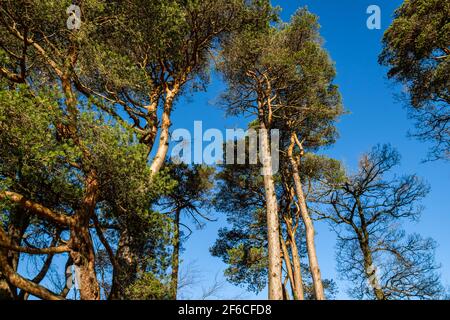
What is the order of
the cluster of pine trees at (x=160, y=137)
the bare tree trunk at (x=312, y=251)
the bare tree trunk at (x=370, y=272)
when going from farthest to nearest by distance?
the bare tree trunk at (x=370, y=272) < the bare tree trunk at (x=312, y=251) < the cluster of pine trees at (x=160, y=137)

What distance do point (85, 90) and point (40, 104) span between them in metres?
2.50

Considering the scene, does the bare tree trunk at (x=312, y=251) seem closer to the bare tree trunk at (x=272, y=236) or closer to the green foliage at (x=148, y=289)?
the bare tree trunk at (x=272, y=236)

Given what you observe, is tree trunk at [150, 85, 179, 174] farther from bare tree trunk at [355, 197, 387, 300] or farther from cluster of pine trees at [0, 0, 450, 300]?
bare tree trunk at [355, 197, 387, 300]

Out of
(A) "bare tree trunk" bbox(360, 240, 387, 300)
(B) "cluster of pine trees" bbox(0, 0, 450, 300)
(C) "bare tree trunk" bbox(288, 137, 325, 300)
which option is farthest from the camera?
(A) "bare tree trunk" bbox(360, 240, 387, 300)

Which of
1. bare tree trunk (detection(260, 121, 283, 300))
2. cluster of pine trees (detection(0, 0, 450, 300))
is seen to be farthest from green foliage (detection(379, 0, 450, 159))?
bare tree trunk (detection(260, 121, 283, 300))

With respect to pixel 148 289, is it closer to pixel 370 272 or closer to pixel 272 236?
pixel 272 236

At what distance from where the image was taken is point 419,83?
11.9 meters

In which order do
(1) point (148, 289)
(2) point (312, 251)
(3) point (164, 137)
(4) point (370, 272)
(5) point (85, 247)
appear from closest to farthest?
(5) point (85, 247)
(1) point (148, 289)
(3) point (164, 137)
(2) point (312, 251)
(4) point (370, 272)

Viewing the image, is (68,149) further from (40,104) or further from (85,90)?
(85,90)

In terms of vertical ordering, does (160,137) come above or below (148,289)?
above

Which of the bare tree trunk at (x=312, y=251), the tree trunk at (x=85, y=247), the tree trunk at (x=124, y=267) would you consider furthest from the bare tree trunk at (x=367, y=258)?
the tree trunk at (x=85, y=247)

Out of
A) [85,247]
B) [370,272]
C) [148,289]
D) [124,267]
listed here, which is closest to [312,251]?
[370,272]

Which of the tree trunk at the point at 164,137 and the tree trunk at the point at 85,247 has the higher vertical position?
the tree trunk at the point at 164,137

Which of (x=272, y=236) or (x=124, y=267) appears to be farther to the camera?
(x=272, y=236)
